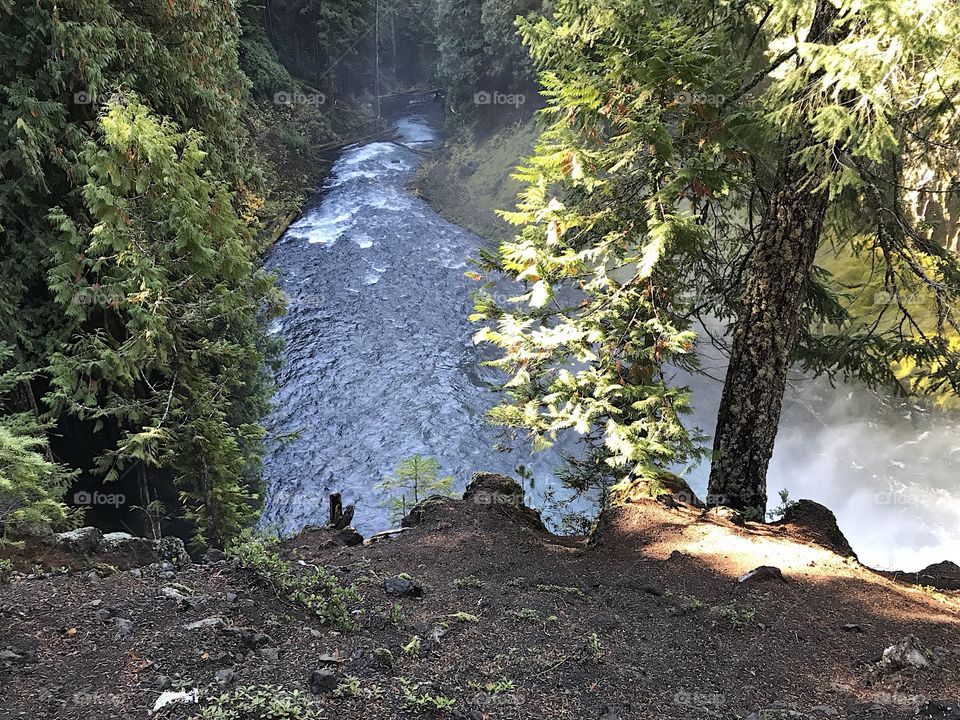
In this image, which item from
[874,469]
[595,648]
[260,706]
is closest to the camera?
[260,706]

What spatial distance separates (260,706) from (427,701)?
33.5 inches

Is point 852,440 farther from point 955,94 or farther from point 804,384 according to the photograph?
point 955,94

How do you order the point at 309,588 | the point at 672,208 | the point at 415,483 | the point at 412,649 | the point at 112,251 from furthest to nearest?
the point at 415,483, the point at 112,251, the point at 672,208, the point at 309,588, the point at 412,649

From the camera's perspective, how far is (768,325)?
6.35 metres

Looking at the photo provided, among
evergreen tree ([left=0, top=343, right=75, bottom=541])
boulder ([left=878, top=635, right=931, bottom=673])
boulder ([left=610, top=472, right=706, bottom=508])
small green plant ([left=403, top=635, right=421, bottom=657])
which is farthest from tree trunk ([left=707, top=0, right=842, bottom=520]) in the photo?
evergreen tree ([left=0, top=343, right=75, bottom=541])

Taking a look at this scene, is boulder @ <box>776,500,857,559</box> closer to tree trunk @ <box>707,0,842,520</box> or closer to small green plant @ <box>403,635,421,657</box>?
tree trunk @ <box>707,0,842,520</box>

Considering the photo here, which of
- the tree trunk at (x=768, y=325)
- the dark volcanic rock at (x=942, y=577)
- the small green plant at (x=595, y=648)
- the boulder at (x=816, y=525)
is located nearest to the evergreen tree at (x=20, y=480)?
the small green plant at (x=595, y=648)

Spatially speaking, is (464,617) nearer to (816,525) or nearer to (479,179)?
(816,525)

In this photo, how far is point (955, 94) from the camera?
4.89 metres

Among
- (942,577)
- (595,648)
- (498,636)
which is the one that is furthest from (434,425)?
(595,648)

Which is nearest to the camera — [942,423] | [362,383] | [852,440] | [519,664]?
[519,664]

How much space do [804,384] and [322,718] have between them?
695 inches

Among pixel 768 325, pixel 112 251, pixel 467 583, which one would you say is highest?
pixel 112 251

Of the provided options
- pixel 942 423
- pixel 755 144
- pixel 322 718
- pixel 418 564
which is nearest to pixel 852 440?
pixel 942 423
